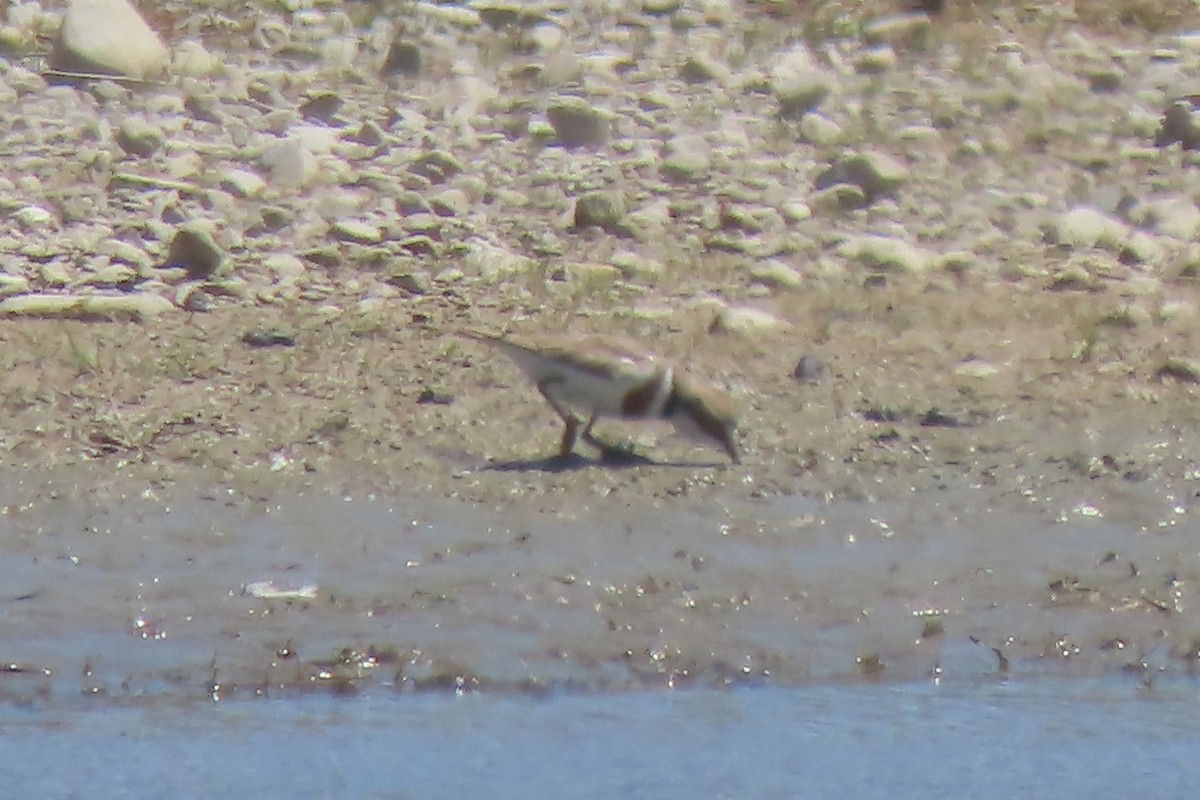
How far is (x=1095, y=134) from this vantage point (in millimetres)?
10570

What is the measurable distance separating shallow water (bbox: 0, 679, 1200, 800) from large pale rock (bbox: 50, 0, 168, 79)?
4788 mm

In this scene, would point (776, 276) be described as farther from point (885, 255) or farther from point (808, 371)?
point (808, 371)

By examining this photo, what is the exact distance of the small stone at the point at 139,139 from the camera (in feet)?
31.9

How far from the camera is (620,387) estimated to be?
25.1 feet

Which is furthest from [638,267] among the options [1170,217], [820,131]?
[1170,217]


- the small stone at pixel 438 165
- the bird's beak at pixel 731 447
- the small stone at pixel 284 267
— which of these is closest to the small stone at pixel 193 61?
the small stone at pixel 438 165

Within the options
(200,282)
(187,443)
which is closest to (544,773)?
(187,443)

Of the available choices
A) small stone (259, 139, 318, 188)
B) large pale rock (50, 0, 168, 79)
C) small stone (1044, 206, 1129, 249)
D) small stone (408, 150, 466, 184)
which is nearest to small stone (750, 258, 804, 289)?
small stone (1044, 206, 1129, 249)

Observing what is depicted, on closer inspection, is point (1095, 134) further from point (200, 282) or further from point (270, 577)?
point (270, 577)

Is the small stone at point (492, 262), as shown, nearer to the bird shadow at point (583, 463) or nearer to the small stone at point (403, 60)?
the bird shadow at point (583, 463)

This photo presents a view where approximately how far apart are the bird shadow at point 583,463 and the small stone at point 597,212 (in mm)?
1767

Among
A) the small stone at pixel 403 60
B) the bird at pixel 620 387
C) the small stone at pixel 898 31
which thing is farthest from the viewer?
the small stone at pixel 898 31

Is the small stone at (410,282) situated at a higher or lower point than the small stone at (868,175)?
lower

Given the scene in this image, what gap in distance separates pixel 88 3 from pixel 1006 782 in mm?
6008
